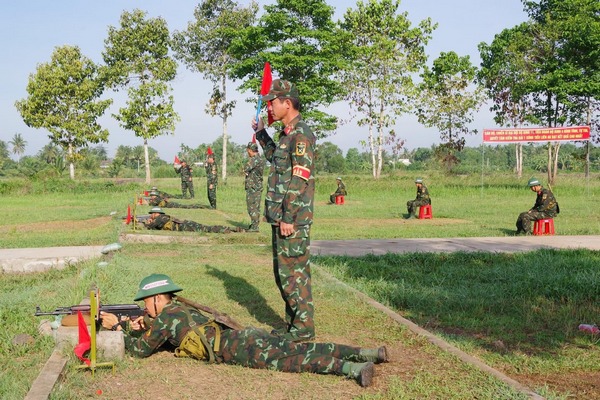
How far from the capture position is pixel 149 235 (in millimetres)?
12523

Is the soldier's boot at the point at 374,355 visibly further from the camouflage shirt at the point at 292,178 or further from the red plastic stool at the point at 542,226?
the red plastic stool at the point at 542,226

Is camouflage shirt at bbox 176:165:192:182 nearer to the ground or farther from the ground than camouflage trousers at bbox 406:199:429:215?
farther from the ground

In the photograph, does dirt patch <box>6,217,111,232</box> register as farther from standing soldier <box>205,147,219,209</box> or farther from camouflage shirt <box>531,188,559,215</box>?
camouflage shirt <box>531,188,559,215</box>

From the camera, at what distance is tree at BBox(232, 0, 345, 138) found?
37.9 m

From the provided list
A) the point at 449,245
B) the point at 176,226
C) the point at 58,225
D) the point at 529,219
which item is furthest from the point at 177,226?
the point at 529,219

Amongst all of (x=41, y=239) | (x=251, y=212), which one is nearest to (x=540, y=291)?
(x=251, y=212)

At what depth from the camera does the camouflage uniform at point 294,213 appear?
5.30 meters

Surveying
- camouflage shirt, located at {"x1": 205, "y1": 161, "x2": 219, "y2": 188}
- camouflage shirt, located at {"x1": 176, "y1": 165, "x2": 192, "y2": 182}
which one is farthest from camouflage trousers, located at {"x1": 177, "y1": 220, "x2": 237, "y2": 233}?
camouflage shirt, located at {"x1": 176, "y1": 165, "x2": 192, "y2": 182}

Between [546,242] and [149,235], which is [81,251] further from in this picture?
[546,242]

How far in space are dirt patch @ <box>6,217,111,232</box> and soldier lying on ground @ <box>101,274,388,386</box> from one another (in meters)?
11.9

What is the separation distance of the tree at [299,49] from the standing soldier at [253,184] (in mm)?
Result: 24465

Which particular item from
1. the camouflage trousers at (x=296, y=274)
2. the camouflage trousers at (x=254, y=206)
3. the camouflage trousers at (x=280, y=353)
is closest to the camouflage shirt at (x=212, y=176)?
the camouflage trousers at (x=254, y=206)

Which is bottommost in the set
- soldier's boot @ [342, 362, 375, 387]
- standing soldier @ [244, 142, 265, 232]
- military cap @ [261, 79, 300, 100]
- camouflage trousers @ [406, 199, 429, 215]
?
soldier's boot @ [342, 362, 375, 387]

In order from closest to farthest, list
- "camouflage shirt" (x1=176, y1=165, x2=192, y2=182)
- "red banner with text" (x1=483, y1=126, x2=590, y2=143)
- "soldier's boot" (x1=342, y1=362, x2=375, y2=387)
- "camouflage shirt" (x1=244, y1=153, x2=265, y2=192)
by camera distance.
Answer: "soldier's boot" (x1=342, y1=362, x2=375, y2=387) → "camouflage shirt" (x1=244, y1=153, x2=265, y2=192) → "camouflage shirt" (x1=176, y1=165, x2=192, y2=182) → "red banner with text" (x1=483, y1=126, x2=590, y2=143)
